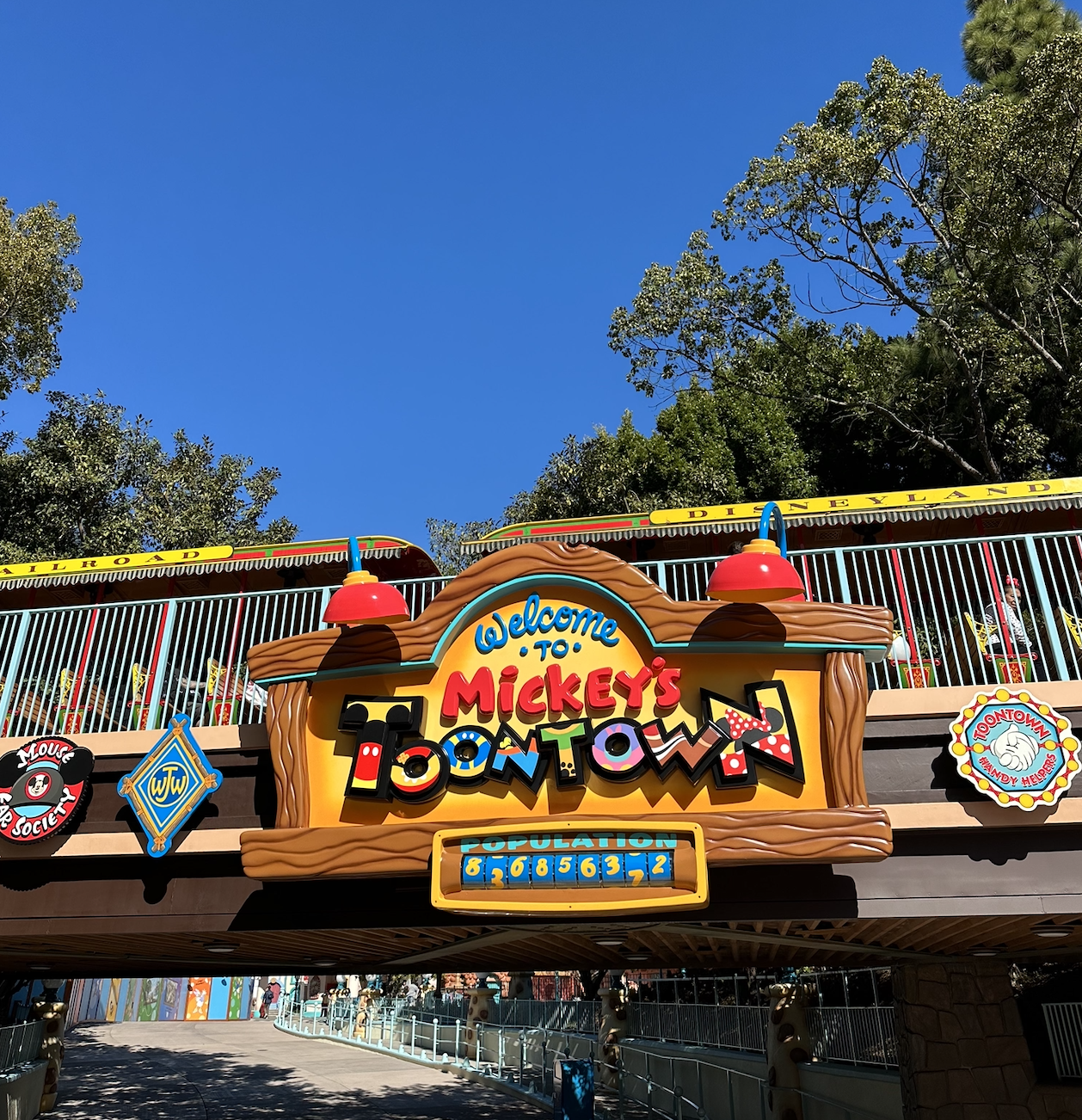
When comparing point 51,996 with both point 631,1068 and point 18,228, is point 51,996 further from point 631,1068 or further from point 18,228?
point 18,228

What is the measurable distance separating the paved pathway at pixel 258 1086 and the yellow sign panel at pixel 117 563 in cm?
1083

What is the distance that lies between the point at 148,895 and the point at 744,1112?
10839 mm

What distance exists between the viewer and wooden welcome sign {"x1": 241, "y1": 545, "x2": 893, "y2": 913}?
24.3 feet

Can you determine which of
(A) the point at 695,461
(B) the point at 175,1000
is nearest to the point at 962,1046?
(A) the point at 695,461

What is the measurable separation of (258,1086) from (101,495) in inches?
668

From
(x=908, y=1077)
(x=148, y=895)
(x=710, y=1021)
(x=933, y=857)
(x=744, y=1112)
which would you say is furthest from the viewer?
(x=710, y=1021)

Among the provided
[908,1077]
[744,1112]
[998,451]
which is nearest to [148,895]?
[908,1077]

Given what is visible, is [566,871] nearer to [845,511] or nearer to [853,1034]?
[845,511]

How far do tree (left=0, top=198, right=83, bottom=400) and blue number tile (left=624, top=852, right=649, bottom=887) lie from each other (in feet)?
83.5

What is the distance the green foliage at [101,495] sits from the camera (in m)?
27.4

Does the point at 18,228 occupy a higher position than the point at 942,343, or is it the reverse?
the point at 18,228

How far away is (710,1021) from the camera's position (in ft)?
64.4

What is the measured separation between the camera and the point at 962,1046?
10812mm

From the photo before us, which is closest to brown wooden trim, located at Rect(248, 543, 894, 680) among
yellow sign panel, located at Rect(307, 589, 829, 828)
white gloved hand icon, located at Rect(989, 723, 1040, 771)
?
yellow sign panel, located at Rect(307, 589, 829, 828)
